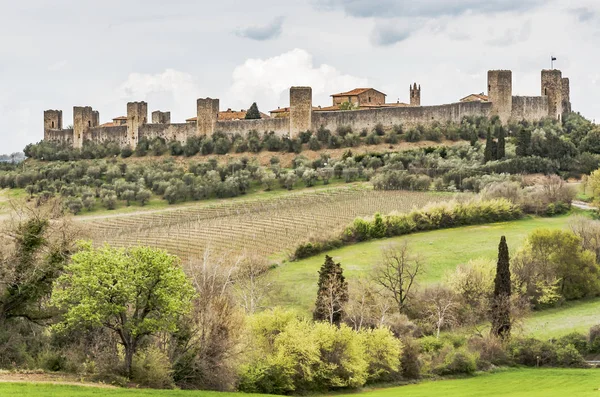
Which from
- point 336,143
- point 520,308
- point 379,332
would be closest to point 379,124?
point 336,143

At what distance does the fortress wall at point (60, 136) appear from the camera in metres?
91.1

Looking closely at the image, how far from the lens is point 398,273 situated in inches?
1609

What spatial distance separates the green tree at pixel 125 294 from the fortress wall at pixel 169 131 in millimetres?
61517

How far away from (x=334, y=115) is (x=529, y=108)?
15557 millimetres

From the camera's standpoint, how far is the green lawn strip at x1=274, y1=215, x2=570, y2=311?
1665 inches

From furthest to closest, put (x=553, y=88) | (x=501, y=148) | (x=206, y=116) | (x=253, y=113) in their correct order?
(x=253, y=113) → (x=206, y=116) → (x=553, y=88) → (x=501, y=148)

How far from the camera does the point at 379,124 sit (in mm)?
80188

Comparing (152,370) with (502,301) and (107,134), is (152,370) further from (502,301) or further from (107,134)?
(107,134)

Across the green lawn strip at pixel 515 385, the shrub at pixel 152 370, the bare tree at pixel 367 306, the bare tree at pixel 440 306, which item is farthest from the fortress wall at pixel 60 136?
the shrub at pixel 152 370

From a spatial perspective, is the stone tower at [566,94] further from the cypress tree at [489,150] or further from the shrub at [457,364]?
the shrub at [457,364]

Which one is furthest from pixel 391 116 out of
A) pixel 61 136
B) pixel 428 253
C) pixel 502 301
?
pixel 502 301

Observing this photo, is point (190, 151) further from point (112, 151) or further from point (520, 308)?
point (520, 308)

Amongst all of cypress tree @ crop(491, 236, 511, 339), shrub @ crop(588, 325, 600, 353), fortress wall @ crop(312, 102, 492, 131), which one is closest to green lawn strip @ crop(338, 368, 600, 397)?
cypress tree @ crop(491, 236, 511, 339)

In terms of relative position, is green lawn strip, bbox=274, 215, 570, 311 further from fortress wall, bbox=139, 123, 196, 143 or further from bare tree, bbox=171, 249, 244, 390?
fortress wall, bbox=139, 123, 196, 143
